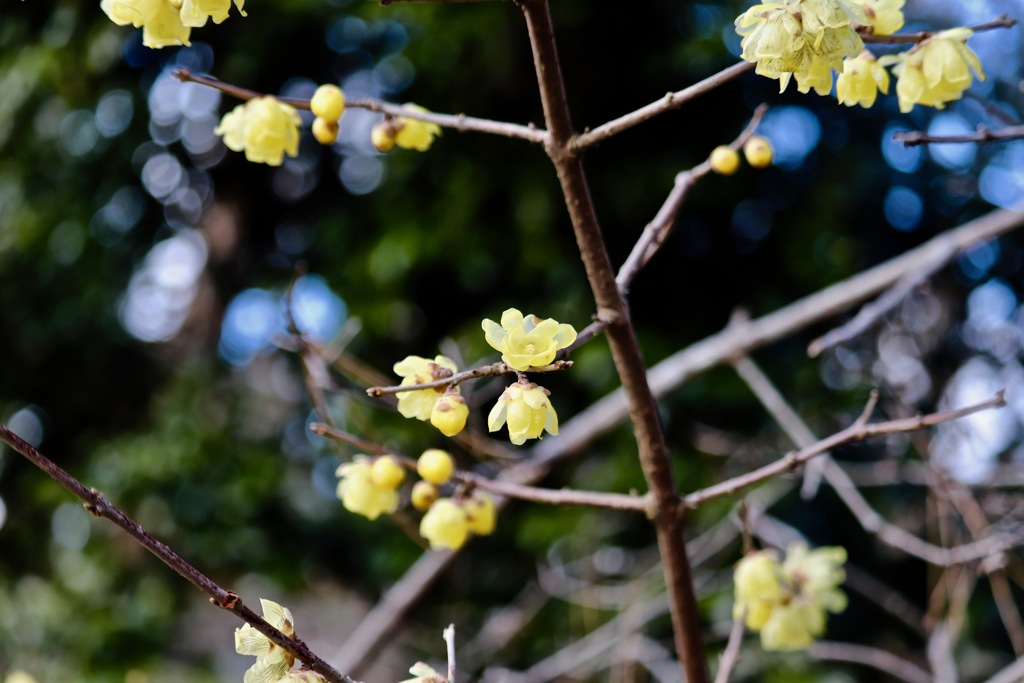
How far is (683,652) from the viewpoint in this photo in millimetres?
834

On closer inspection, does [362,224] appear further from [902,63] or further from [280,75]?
[902,63]

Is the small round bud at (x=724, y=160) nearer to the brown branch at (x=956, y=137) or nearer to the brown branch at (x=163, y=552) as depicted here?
the brown branch at (x=956, y=137)

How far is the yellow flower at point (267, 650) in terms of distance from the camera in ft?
2.10

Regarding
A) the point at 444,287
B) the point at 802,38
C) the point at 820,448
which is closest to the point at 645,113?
the point at 802,38

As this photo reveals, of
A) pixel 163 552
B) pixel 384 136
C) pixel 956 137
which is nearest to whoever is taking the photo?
pixel 163 552

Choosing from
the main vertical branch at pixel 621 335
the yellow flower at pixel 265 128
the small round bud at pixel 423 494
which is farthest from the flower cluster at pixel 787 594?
the yellow flower at pixel 265 128

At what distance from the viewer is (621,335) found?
0.73 m

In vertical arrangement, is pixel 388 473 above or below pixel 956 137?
below

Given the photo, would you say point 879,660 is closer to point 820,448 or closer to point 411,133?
point 820,448

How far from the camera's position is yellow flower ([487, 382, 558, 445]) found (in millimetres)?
656

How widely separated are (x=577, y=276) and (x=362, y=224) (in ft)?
2.54

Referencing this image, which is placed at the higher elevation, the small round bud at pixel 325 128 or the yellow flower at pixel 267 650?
the small round bud at pixel 325 128

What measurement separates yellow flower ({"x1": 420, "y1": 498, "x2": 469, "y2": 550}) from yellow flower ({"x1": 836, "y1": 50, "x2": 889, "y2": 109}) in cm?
62

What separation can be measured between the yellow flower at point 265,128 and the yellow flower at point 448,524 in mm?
445
